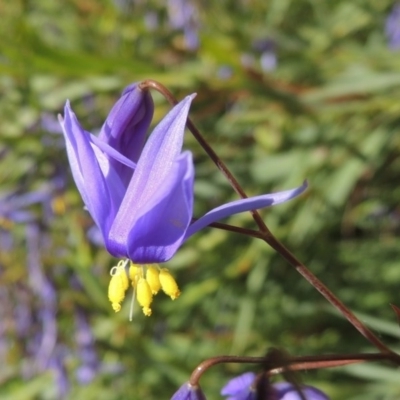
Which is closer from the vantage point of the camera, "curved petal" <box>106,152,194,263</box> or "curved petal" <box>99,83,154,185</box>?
"curved petal" <box>106,152,194,263</box>

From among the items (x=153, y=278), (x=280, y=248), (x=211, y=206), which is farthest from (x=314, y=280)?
(x=211, y=206)

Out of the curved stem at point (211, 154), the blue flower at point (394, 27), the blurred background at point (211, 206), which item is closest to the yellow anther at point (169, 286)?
the curved stem at point (211, 154)

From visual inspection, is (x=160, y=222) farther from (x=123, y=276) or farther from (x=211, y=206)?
(x=211, y=206)

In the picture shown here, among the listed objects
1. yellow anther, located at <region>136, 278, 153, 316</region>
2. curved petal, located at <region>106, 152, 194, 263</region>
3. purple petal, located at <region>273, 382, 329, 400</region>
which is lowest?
purple petal, located at <region>273, 382, 329, 400</region>

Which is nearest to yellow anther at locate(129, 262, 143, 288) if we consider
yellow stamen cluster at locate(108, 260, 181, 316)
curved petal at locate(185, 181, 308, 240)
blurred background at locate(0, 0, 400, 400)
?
yellow stamen cluster at locate(108, 260, 181, 316)

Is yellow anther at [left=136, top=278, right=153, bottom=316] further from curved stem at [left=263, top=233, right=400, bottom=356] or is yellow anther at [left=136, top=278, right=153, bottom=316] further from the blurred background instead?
the blurred background

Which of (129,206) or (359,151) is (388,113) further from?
(129,206)

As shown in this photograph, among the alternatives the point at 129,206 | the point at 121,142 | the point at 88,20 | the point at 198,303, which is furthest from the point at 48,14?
the point at 129,206
